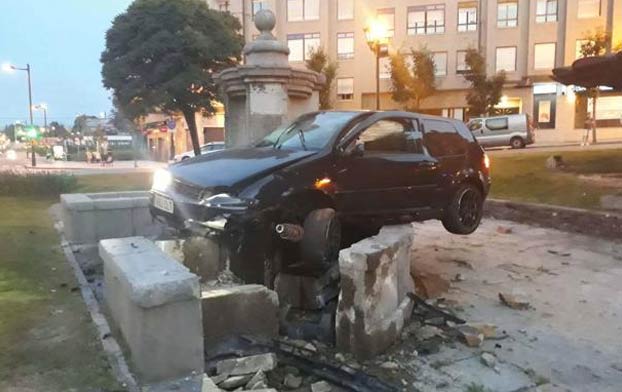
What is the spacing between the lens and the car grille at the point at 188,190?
582 cm

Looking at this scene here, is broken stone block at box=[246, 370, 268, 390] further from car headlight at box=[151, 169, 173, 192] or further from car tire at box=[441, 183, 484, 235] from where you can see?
car tire at box=[441, 183, 484, 235]

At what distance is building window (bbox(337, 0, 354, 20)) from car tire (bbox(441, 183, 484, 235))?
39.0 meters

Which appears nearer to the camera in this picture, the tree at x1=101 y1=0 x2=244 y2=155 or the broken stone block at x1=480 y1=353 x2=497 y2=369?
the broken stone block at x1=480 y1=353 x2=497 y2=369

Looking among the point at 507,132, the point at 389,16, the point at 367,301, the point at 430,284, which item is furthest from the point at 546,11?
the point at 367,301

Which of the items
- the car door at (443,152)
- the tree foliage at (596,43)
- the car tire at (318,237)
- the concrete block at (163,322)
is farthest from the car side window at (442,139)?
the tree foliage at (596,43)

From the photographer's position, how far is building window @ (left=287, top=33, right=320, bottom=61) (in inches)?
1785

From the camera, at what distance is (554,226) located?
37.3 feet

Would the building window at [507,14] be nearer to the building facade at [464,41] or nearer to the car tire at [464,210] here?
the building facade at [464,41]

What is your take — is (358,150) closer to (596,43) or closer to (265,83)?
(265,83)

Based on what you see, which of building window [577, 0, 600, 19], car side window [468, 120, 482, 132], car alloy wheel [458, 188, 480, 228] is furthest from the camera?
building window [577, 0, 600, 19]

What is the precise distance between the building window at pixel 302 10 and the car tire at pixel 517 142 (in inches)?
789

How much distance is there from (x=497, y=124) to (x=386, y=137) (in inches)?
1074

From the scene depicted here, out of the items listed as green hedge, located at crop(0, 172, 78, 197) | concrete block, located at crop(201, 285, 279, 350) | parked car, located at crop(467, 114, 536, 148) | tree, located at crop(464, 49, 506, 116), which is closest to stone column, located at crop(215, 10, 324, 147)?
concrete block, located at crop(201, 285, 279, 350)

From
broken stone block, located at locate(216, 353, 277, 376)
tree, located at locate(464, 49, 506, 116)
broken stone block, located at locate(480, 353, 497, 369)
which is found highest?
tree, located at locate(464, 49, 506, 116)
